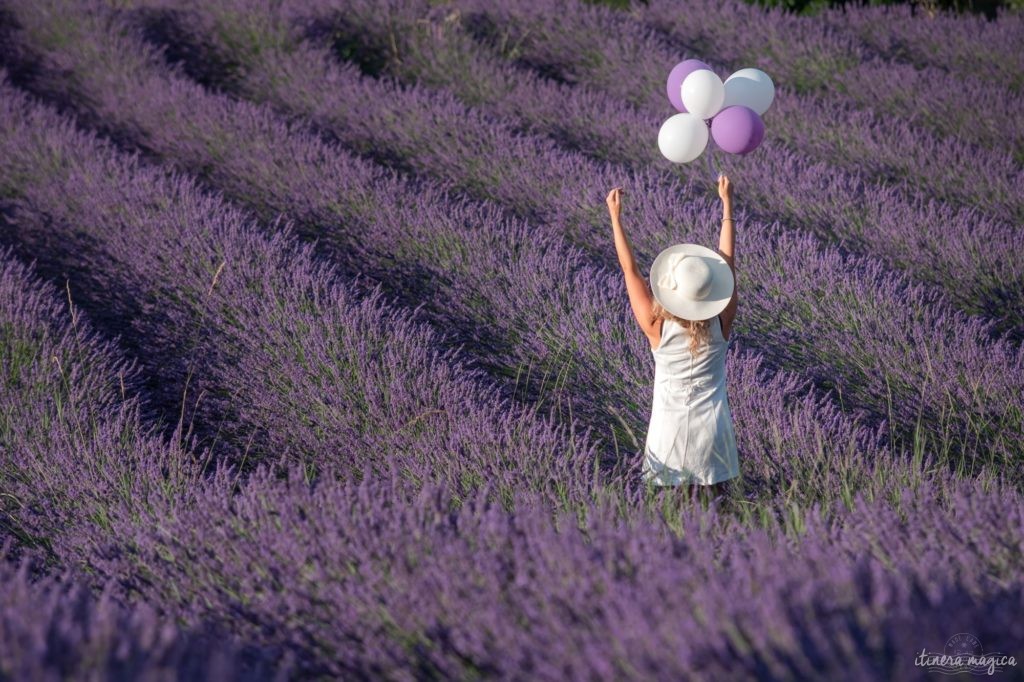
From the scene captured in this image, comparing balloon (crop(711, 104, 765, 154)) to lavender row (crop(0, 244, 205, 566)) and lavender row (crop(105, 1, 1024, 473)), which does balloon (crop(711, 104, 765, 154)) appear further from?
→ lavender row (crop(0, 244, 205, 566))

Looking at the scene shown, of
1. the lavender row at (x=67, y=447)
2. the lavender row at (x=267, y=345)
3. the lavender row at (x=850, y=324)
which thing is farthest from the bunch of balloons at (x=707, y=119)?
the lavender row at (x=67, y=447)

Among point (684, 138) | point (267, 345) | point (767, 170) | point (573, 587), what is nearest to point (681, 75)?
point (684, 138)

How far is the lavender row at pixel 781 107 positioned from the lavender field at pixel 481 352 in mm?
34

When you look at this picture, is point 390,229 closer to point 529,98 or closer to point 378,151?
point 378,151

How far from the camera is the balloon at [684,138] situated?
10.5ft

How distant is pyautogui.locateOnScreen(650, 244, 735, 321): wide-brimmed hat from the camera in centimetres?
264

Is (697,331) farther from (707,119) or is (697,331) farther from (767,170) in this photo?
(767,170)

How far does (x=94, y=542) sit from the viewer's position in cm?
245

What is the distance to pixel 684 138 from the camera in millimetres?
3186

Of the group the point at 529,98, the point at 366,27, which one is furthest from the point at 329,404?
the point at 366,27

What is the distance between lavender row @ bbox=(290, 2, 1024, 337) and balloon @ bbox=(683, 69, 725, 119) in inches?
66.1

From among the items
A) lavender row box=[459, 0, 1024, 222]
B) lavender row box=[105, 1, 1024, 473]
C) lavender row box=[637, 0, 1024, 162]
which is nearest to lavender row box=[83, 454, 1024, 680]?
lavender row box=[105, 1, 1024, 473]

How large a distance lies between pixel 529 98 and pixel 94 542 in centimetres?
508

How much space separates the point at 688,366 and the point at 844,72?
523 centimetres
